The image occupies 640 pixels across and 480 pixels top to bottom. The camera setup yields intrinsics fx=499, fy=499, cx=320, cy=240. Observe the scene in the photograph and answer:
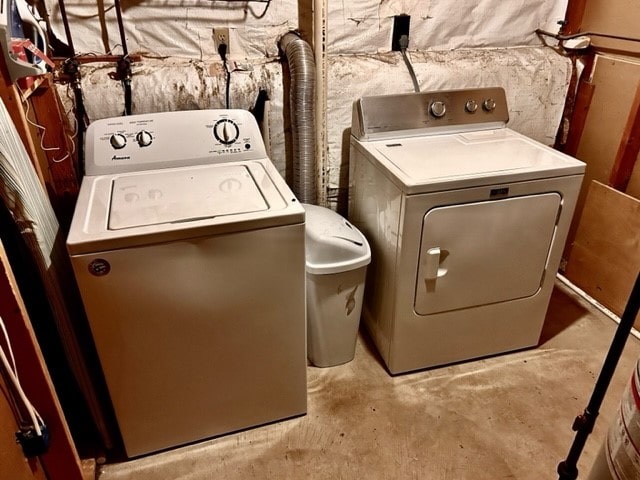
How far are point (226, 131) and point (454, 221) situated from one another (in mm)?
877

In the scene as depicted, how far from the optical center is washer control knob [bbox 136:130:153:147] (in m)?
1.75

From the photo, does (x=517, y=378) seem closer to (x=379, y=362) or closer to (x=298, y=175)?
(x=379, y=362)

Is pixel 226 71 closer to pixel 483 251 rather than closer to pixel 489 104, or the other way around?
pixel 489 104

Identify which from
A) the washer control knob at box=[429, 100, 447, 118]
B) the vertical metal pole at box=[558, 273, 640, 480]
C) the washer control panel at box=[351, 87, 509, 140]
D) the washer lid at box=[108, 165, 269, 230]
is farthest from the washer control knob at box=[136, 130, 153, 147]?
the vertical metal pole at box=[558, 273, 640, 480]

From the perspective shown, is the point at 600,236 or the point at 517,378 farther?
the point at 600,236

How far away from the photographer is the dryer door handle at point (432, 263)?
176 cm

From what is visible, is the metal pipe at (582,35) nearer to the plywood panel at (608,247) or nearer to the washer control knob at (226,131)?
the plywood panel at (608,247)

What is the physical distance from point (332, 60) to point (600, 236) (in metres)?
1.50

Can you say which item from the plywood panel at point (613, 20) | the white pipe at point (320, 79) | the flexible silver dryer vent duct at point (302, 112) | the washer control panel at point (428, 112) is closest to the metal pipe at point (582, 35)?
the plywood panel at point (613, 20)

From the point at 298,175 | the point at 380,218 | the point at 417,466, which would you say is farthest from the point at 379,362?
the point at 298,175

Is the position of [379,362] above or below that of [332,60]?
below

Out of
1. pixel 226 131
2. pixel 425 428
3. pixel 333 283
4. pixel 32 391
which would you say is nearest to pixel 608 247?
pixel 425 428

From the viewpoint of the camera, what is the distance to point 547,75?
93.3 inches

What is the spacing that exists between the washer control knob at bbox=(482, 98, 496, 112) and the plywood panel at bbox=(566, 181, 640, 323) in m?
0.68
